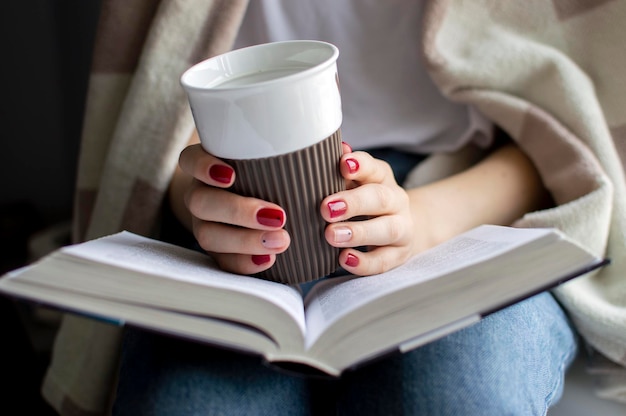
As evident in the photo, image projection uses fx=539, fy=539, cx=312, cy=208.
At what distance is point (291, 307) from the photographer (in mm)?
436

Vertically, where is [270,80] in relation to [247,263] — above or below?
above

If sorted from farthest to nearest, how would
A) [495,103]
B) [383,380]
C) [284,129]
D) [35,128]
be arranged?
1. [35,128]
2. [495,103]
3. [383,380]
4. [284,129]

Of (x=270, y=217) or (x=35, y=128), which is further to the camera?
(x=35, y=128)

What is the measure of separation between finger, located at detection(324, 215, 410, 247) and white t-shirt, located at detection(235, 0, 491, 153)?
30 centimetres

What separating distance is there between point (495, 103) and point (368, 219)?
31cm

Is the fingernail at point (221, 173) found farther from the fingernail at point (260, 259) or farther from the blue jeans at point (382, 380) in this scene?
the blue jeans at point (382, 380)

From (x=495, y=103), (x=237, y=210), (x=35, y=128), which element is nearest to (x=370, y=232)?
(x=237, y=210)

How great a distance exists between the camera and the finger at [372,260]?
498 millimetres

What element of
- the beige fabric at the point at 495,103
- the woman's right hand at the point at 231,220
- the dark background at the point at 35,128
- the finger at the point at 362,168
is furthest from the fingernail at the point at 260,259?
the dark background at the point at 35,128

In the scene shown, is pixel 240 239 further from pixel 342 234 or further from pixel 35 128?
pixel 35 128

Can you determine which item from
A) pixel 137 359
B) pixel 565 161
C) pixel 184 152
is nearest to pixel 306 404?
pixel 137 359

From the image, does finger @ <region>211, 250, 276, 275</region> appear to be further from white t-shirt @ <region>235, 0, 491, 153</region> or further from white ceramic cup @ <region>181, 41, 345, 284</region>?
white t-shirt @ <region>235, 0, 491, 153</region>

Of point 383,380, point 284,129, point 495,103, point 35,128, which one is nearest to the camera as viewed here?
point 284,129

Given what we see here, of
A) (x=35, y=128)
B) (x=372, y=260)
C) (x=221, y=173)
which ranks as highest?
(x=221, y=173)
